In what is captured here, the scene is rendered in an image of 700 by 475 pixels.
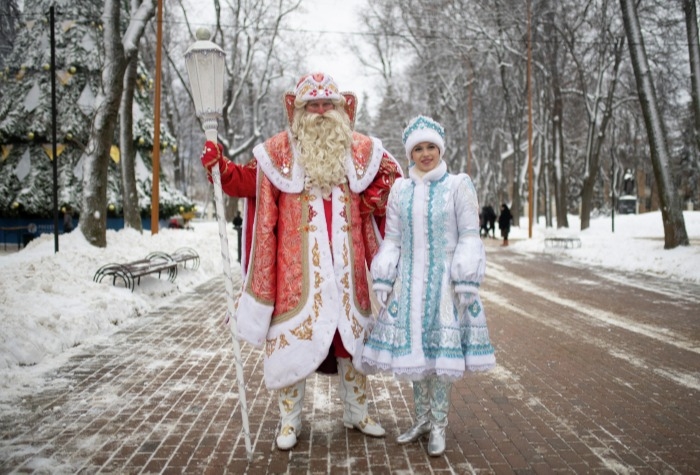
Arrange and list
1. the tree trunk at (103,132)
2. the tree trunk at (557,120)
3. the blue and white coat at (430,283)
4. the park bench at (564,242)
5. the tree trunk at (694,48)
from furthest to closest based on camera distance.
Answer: the tree trunk at (557,120)
the park bench at (564,242)
the tree trunk at (694,48)
the tree trunk at (103,132)
the blue and white coat at (430,283)

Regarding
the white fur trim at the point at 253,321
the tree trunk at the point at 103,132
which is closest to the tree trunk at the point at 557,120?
the tree trunk at the point at 103,132

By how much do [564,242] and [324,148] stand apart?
20.7 m

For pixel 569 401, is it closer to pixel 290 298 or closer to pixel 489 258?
pixel 290 298

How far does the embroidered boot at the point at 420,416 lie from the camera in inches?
164

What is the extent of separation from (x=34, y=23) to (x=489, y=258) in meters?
17.4

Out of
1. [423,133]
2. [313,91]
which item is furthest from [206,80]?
[423,133]

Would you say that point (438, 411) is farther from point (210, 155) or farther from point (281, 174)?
point (210, 155)

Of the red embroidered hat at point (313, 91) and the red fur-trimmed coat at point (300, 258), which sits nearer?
the red fur-trimmed coat at point (300, 258)

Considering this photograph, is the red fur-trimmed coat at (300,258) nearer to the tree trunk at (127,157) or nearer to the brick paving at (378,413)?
the brick paving at (378,413)

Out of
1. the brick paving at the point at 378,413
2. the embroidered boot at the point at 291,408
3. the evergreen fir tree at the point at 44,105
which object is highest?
the evergreen fir tree at the point at 44,105

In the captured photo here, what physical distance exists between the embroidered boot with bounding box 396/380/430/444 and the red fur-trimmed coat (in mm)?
558

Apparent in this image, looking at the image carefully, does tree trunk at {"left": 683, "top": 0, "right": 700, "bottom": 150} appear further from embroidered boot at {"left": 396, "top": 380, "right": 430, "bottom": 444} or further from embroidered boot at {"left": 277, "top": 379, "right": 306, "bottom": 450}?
embroidered boot at {"left": 277, "top": 379, "right": 306, "bottom": 450}

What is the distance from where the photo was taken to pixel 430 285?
3.92m

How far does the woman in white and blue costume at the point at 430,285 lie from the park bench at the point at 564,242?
729 inches
